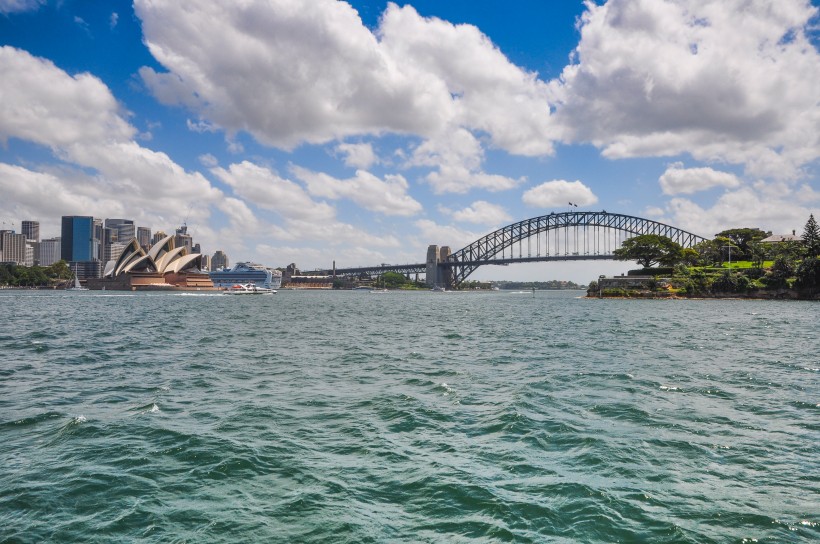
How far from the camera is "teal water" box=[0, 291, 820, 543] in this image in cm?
727

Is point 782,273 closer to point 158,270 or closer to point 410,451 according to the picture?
point 410,451

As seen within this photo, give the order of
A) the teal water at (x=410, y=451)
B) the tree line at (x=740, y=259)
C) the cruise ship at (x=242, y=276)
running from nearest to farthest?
the teal water at (x=410, y=451), the tree line at (x=740, y=259), the cruise ship at (x=242, y=276)

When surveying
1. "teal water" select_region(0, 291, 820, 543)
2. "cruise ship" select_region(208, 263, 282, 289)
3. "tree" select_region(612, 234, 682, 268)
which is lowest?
"teal water" select_region(0, 291, 820, 543)

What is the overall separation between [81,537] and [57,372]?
1572 centimetres

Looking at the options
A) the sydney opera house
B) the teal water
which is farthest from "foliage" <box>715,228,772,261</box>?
the sydney opera house

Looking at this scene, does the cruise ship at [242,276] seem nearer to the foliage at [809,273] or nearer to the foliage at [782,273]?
the foliage at [782,273]

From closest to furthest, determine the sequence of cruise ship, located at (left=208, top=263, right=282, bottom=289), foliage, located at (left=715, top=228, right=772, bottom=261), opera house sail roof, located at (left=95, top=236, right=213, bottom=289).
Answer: foliage, located at (left=715, top=228, right=772, bottom=261)
opera house sail roof, located at (left=95, top=236, right=213, bottom=289)
cruise ship, located at (left=208, top=263, right=282, bottom=289)

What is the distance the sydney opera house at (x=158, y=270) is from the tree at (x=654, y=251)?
135949mm

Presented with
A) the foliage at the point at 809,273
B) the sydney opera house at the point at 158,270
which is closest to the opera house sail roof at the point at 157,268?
the sydney opera house at the point at 158,270

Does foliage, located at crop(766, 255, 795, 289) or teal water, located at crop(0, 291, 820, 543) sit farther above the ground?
foliage, located at crop(766, 255, 795, 289)

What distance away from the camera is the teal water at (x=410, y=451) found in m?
7.27

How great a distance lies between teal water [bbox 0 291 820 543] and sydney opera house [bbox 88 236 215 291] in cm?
16189

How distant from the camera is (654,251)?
12700 cm

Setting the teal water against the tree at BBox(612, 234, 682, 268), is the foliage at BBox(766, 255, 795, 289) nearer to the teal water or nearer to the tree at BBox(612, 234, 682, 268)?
the tree at BBox(612, 234, 682, 268)
